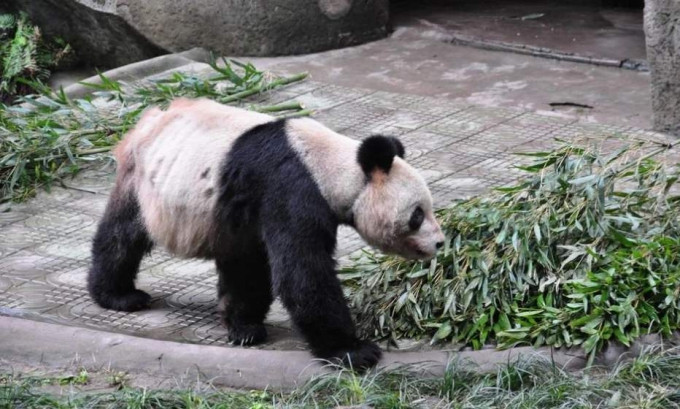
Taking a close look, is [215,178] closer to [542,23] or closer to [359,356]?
[359,356]

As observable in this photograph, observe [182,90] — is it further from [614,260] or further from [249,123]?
[614,260]

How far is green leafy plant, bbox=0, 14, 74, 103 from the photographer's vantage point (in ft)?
36.8

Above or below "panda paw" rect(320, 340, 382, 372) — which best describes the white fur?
above

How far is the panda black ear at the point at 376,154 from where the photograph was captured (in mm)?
5004

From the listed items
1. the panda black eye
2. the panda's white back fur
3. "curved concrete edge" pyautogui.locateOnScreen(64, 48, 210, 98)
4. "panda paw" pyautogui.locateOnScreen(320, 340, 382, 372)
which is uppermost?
the panda's white back fur

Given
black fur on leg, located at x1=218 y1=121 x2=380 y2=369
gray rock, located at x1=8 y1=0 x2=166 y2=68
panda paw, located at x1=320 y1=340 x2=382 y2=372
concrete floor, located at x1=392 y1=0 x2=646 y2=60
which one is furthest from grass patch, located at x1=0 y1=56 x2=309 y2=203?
panda paw, located at x1=320 y1=340 x2=382 y2=372

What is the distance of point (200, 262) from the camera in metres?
6.70

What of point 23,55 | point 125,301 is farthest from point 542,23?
point 125,301

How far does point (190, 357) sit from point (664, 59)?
4.43 metres

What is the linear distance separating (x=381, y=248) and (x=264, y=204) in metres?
0.54

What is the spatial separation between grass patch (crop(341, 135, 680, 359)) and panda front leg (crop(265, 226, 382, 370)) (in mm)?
422

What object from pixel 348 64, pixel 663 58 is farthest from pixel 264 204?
pixel 348 64

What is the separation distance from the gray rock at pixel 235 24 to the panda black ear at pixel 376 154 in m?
5.89

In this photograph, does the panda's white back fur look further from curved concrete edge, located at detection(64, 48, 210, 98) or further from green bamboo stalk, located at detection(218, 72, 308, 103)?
curved concrete edge, located at detection(64, 48, 210, 98)
